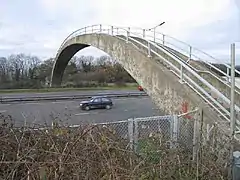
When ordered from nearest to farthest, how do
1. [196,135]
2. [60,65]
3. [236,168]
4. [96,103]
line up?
[236,168]
[196,135]
[96,103]
[60,65]

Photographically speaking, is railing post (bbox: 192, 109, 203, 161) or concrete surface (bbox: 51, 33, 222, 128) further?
concrete surface (bbox: 51, 33, 222, 128)

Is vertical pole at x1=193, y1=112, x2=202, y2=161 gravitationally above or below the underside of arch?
below

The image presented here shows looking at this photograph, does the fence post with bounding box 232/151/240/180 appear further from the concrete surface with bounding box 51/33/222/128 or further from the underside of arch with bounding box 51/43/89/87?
the underside of arch with bounding box 51/43/89/87

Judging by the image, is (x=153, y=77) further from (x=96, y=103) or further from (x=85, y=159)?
(x=96, y=103)

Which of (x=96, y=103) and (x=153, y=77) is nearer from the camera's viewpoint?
(x=153, y=77)

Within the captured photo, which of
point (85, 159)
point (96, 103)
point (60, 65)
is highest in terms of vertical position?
point (60, 65)

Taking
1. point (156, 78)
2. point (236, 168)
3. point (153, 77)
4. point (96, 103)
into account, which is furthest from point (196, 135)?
point (96, 103)

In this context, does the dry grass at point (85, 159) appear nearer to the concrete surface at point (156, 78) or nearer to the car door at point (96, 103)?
the concrete surface at point (156, 78)

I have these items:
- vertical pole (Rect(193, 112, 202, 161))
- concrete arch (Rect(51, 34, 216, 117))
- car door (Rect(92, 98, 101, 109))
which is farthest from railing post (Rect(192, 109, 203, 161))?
car door (Rect(92, 98, 101, 109))

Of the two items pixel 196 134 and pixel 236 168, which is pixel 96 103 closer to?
pixel 196 134

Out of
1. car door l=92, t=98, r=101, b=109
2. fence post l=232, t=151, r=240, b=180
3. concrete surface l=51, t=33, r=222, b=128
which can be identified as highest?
concrete surface l=51, t=33, r=222, b=128

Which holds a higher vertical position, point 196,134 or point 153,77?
point 153,77

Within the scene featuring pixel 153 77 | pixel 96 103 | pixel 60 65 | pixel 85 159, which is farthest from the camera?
pixel 60 65

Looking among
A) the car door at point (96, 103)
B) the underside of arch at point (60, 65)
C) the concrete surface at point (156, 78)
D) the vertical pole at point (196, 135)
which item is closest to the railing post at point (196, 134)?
the vertical pole at point (196, 135)
